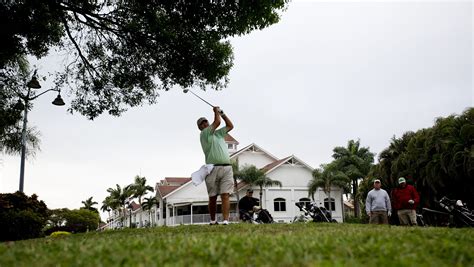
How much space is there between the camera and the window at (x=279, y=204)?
49.7m

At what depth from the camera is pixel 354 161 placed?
55500 mm

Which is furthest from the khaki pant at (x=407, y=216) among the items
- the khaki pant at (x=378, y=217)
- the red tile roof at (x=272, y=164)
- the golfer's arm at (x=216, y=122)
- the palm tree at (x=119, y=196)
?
the palm tree at (x=119, y=196)

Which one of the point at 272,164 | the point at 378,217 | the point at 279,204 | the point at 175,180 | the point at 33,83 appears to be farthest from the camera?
the point at 175,180

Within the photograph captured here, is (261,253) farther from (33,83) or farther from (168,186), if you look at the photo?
(168,186)

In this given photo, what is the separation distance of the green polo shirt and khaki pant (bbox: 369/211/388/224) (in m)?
6.41

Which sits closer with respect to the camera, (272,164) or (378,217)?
(378,217)

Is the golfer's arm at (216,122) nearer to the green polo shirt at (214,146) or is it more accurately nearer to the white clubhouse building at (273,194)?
→ the green polo shirt at (214,146)

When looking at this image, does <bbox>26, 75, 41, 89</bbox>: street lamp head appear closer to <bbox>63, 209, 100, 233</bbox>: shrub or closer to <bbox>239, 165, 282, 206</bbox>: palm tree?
<bbox>63, 209, 100, 233</bbox>: shrub

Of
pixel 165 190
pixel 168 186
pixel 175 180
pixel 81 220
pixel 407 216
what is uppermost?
pixel 175 180

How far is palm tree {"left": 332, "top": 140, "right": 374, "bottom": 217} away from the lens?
53.5 m

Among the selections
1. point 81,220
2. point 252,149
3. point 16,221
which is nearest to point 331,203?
point 252,149

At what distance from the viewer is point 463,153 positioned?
19516mm

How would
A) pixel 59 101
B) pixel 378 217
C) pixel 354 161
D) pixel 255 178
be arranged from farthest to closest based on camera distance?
1. pixel 354 161
2. pixel 255 178
3. pixel 59 101
4. pixel 378 217

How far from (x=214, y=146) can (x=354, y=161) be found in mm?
49680
